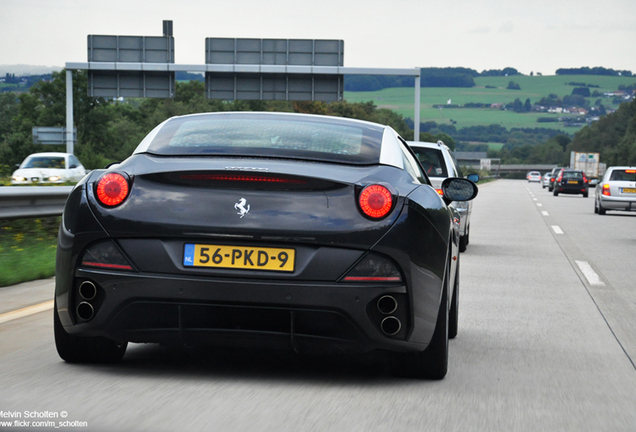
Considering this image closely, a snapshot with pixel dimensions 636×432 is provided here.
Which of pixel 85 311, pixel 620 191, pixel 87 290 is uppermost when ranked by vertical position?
pixel 87 290

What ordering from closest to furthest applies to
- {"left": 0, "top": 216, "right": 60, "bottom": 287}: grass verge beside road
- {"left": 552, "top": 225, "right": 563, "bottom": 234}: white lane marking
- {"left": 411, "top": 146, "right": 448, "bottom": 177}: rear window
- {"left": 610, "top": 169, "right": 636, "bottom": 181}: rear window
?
{"left": 0, "top": 216, "right": 60, "bottom": 287}: grass verge beside road → {"left": 411, "top": 146, "right": 448, "bottom": 177}: rear window → {"left": 552, "top": 225, "right": 563, "bottom": 234}: white lane marking → {"left": 610, "top": 169, "right": 636, "bottom": 181}: rear window

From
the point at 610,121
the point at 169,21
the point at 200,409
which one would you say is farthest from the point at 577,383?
the point at 610,121

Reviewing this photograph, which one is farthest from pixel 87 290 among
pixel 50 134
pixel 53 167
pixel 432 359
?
pixel 50 134

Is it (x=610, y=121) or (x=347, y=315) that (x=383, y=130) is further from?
(x=610, y=121)

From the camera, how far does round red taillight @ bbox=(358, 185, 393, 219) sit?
4273 millimetres

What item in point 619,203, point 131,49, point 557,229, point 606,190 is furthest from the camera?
point 131,49

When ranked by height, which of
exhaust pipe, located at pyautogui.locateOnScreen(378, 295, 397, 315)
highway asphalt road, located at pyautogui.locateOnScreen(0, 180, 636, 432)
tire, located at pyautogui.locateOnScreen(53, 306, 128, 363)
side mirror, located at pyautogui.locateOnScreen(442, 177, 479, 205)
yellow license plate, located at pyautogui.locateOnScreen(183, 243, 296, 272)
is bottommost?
highway asphalt road, located at pyautogui.locateOnScreen(0, 180, 636, 432)

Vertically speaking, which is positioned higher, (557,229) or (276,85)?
(276,85)

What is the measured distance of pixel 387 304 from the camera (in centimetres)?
432

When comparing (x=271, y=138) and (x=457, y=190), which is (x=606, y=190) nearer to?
(x=457, y=190)

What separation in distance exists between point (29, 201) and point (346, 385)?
811cm

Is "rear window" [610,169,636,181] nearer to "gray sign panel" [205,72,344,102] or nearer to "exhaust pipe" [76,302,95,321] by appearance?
"gray sign panel" [205,72,344,102]

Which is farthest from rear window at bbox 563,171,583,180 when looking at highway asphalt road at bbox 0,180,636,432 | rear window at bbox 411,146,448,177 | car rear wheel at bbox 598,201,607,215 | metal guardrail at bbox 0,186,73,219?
highway asphalt road at bbox 0,180,636,432

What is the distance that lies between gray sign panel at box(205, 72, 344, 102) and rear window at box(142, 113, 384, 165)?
1380 inches
